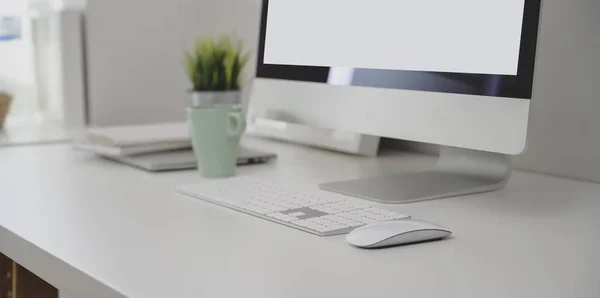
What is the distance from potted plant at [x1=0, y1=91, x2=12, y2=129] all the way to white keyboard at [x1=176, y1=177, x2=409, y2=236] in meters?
0.85

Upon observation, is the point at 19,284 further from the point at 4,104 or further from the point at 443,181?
the point at 4,104

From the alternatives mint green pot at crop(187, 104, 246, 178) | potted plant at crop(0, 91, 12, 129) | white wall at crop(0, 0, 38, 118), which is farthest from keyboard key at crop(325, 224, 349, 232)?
white wall at crop(0, 0, 38, 118)

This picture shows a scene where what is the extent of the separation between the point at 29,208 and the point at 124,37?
89 centimetres

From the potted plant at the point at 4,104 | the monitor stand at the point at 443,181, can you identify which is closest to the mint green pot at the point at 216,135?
the monitor stand at the point at 443,181

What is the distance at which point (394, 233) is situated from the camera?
0.67m

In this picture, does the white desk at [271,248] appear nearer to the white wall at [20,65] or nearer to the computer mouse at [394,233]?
the computer mouse at [394,233]

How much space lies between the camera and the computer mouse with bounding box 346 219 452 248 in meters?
0.67

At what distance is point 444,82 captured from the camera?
87 cm

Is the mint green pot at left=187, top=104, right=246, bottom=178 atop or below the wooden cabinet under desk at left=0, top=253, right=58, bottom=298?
atop

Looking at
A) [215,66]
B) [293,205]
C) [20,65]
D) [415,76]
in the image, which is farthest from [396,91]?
[20,65]

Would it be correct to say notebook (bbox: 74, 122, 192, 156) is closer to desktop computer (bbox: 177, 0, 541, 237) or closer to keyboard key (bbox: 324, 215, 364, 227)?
desktop computer (bbox: 177, 0, 541, 237)

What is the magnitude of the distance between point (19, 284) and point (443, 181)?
54cm

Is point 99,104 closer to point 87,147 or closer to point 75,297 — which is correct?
point 87,147

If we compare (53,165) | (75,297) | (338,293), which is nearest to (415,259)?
(338,293)
